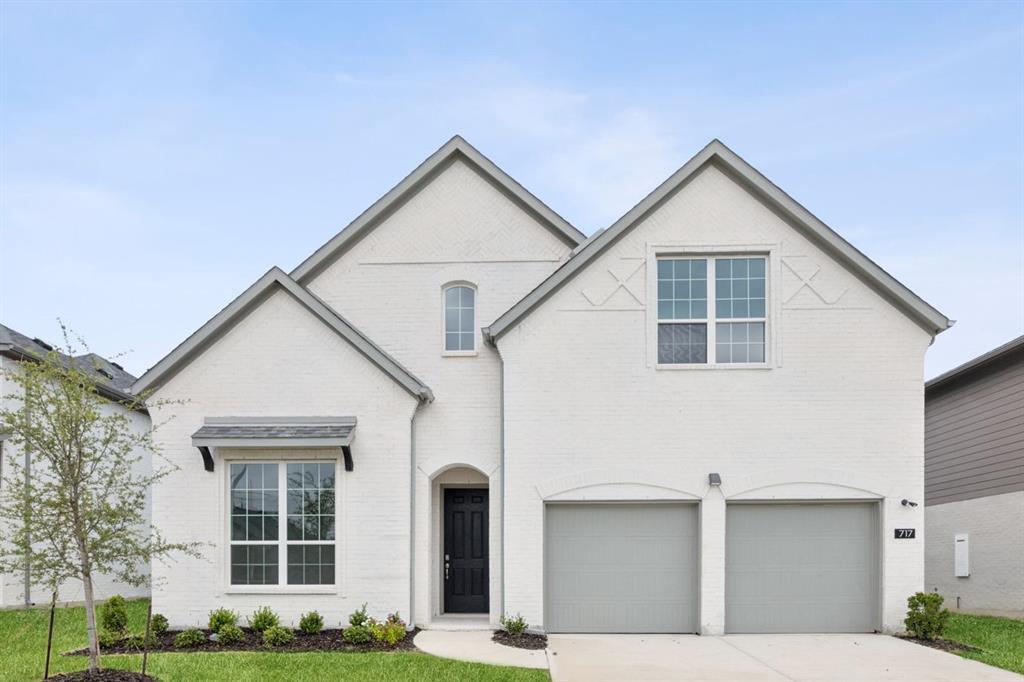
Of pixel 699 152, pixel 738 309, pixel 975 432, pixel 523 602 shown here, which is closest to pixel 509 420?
pixel 523 602

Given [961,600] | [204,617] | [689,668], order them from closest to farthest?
1. [689,668]
2. [204,617]
3. [961,600]

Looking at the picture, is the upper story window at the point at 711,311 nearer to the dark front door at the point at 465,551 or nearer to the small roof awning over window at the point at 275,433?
the dark front door at the point at 465,551

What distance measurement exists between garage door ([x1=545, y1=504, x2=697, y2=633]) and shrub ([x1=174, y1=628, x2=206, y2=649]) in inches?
214

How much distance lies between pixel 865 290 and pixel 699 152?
143 inches

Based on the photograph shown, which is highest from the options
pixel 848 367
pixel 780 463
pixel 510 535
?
pixel 848 367

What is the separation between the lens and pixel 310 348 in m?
13.6

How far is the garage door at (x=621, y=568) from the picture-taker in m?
13.4

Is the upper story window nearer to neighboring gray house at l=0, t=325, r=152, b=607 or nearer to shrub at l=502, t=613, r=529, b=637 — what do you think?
shrub at l=502, t=613, r=529, b=637

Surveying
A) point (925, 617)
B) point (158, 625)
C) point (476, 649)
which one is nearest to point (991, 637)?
point (925, 617)

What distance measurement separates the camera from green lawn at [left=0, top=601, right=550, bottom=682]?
32.8ft

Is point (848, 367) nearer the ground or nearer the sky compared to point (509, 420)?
nearer the sky

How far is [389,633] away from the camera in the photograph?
12.1 meters

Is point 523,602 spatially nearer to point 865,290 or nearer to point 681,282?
point 681,282

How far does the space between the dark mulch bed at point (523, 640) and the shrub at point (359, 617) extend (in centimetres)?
207
